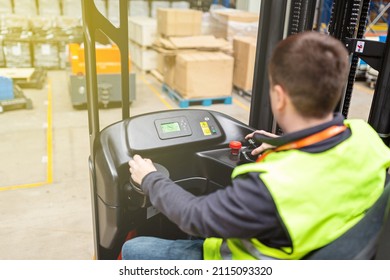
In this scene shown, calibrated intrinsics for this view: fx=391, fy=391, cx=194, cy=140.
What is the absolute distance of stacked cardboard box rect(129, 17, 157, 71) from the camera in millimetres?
8133

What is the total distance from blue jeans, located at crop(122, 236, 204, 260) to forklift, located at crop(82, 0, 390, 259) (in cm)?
21

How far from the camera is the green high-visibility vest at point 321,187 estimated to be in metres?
1.09

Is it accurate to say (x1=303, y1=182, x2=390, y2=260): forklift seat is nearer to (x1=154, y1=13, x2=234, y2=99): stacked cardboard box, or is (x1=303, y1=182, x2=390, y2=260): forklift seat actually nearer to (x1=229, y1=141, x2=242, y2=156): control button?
(x1=229, y1=141, x2=242, y2=156): control button

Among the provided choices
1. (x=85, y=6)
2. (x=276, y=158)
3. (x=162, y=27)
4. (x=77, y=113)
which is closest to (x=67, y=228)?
(x=85, y=6)

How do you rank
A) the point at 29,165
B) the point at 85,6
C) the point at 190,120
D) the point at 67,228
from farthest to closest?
the point at 29,165 < the point at 67,228 < the point at 190,120 < the point at 85,6

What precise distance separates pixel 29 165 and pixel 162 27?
13.8 ft

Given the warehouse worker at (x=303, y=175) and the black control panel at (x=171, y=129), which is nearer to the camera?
the warehouse worker at (x=303, y=175)

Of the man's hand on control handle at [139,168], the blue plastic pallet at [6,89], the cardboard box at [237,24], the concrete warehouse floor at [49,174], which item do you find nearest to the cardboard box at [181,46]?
the concrete warehouse floor at [49,174]

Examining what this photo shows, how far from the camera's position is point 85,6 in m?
Result: 1.60

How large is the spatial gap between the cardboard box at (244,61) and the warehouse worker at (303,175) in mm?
5715

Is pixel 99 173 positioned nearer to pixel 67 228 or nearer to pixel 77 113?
pixel 67 228

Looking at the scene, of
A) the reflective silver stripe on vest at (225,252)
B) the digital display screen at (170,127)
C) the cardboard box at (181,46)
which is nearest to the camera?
the reflective silver stripe on vest at (225,252)

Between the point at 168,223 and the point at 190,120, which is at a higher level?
the point at 190,120

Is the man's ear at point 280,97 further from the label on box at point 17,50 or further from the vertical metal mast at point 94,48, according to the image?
the label on box at point 17,50
